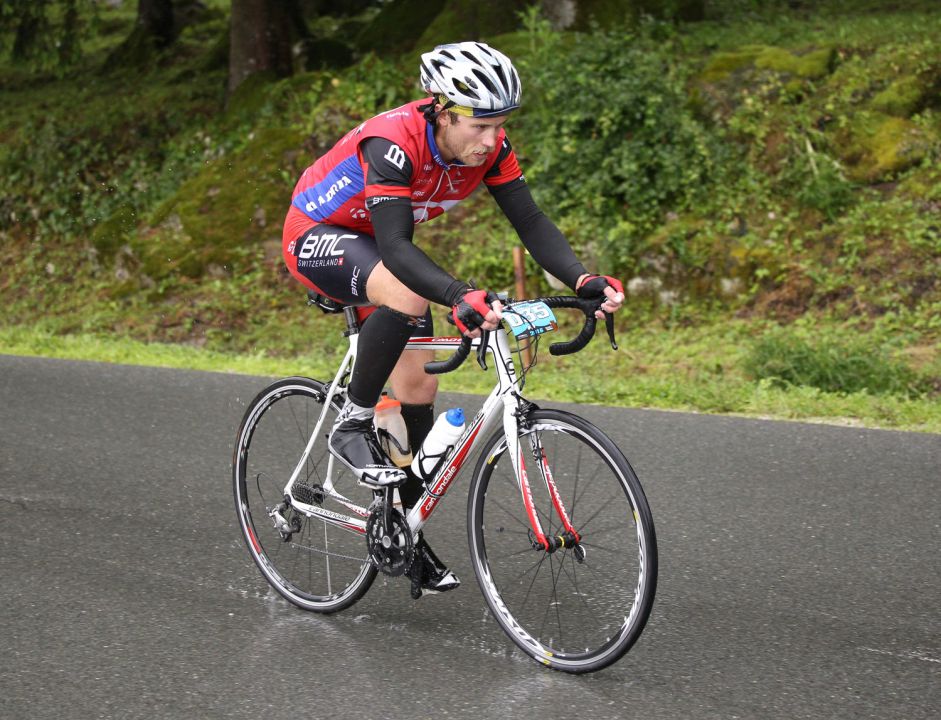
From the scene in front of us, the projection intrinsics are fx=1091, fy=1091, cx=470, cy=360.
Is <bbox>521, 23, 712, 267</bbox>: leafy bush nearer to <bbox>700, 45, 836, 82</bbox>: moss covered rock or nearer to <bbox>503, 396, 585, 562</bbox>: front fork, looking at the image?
<bbox>700, 45, 836, 82</bbox>: moss covered rock

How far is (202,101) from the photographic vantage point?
1563cm

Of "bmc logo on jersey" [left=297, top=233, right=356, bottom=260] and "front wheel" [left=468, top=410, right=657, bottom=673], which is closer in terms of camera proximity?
"front wheel" [left=468, top=410, right=657, bottom=673]

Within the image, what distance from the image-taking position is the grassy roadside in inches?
280

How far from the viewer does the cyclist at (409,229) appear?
3.51 m

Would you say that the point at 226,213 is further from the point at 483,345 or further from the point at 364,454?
the point at 483,345

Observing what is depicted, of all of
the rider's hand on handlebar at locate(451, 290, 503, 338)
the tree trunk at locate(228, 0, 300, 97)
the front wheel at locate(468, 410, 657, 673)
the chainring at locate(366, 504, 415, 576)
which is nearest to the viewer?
the rider's hand on handlebar at locate(451, 290, 503, 338)

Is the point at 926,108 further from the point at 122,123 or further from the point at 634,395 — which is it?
the point at 122,123

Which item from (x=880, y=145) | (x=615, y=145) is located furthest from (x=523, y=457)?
(x=880, y=145)

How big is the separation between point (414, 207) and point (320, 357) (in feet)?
22.2

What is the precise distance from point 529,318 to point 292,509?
1.63 meters

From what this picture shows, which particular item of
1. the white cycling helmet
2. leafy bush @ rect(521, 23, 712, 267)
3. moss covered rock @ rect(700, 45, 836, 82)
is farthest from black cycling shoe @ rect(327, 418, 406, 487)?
moss covered rock @ rect(700, 45, 836, 82)

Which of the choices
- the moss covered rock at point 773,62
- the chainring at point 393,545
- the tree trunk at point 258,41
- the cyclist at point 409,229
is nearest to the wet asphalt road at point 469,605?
the chainring at point 393,545

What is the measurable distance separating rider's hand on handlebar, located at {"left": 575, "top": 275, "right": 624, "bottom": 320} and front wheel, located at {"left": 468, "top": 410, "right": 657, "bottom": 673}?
0.37 metres

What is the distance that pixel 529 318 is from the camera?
338 cm
